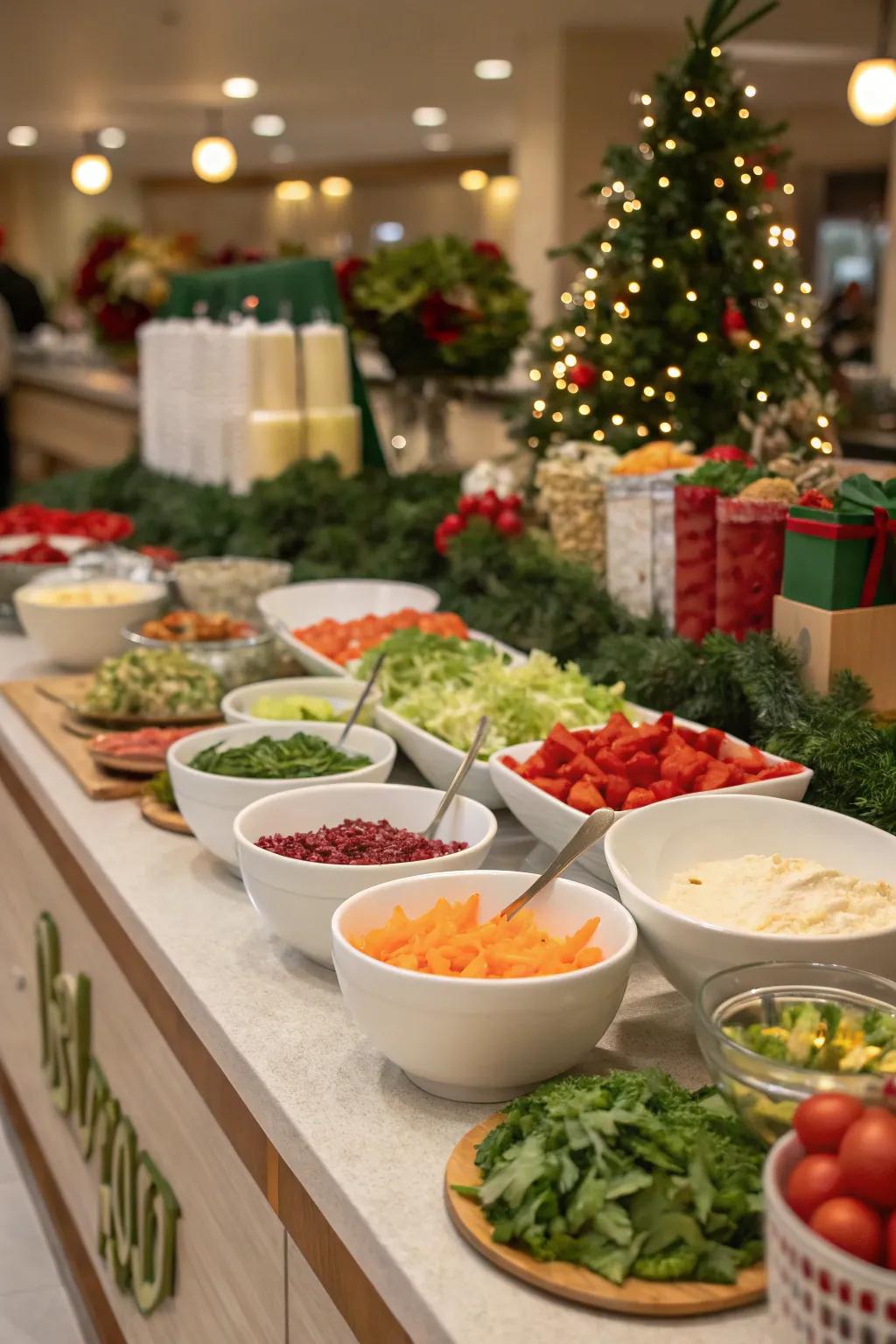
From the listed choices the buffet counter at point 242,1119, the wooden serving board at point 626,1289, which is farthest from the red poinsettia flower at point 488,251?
the wooden serving board at point 626,1289

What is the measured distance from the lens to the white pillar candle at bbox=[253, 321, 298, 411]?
356cm

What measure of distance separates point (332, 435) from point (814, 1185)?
9.75ft

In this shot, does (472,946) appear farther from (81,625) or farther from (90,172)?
(90,172)

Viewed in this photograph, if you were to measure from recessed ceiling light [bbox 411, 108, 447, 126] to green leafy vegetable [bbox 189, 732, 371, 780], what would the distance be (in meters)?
Result: 10.4

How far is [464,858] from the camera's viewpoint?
1499 mm

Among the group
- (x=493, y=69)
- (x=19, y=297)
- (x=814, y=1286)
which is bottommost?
(x=814, y=1286)

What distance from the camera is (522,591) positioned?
8.17 feet

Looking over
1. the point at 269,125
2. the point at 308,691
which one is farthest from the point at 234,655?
the point at 269,125

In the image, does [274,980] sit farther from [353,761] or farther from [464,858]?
[353,761]

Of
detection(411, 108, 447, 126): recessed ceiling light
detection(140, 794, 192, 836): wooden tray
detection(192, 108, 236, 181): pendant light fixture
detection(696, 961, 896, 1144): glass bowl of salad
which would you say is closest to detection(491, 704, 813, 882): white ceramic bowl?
detection(696, 961, 896, 1144): glass bowl of salad

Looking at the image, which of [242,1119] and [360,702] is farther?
[360,702]

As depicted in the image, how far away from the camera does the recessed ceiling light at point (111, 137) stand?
1284 centimetres

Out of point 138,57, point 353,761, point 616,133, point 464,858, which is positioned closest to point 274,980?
point 464,858

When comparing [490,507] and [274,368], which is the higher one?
[274,368]
